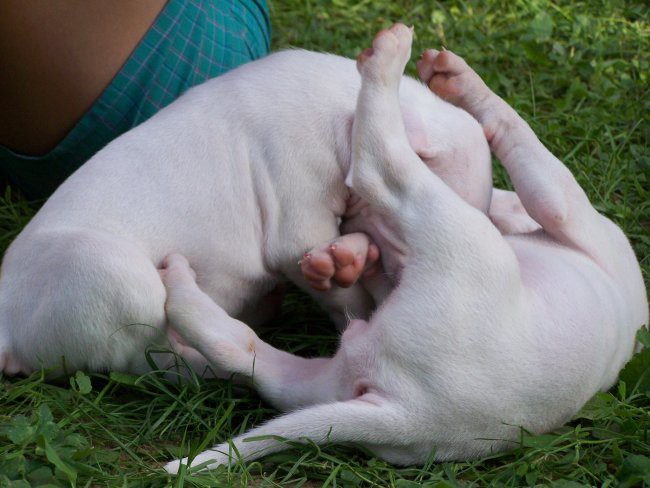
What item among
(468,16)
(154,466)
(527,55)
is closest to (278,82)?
(154,466)

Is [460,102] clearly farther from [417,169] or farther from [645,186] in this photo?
[645,186]

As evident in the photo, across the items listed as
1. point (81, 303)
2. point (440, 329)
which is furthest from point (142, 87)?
point (440, 329)

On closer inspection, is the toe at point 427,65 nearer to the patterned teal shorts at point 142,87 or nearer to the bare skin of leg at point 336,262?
the bare skin of leg at point 336,262

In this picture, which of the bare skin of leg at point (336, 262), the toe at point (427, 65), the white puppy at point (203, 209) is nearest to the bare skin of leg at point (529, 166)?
the toe at point (427, 65)

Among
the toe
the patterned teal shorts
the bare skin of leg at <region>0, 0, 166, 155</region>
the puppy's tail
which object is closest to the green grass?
the puppy's tail

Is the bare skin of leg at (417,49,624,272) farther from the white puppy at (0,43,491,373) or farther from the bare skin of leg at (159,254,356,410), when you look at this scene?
the bare skin of leg at (159,254,356,410)
